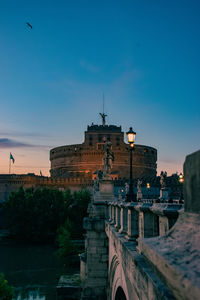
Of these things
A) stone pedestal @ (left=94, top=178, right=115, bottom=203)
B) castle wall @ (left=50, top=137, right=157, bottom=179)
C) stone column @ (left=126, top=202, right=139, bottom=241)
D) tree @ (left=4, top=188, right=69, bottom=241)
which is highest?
castle wall @ (left=50, top=137, right=157, bottom=179)

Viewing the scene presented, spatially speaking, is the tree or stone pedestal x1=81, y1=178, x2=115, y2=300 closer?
stone pedestal x1=81, y1=178, x2=115, y2=300

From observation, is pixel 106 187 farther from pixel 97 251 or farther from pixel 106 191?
pixel 97 251

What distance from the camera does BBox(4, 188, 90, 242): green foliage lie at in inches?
1822

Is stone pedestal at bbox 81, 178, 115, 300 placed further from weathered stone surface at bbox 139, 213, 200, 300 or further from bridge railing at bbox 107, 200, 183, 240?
weathered stone surface at bbox 139, 213, 200, 300

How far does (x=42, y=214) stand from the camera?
4794 centimetres

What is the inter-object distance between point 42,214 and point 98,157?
34671 millimetres

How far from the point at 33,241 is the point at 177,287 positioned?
45.8 meters

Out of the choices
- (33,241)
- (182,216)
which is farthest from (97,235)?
(33,241)

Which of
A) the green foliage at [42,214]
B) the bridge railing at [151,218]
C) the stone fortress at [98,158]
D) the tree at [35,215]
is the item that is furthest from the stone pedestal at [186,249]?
the stone fortress at [98,158]

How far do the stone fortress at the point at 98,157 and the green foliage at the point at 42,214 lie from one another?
27025 millimetres

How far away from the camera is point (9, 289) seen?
45.1 ft

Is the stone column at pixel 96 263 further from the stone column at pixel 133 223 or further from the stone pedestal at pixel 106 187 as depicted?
the stone column at pixel 133 223

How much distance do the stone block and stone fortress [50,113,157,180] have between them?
7548cm

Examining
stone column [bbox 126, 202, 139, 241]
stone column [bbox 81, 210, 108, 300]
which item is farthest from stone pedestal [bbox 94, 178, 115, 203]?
stone column [bbox 126, 202, 139, 241]
